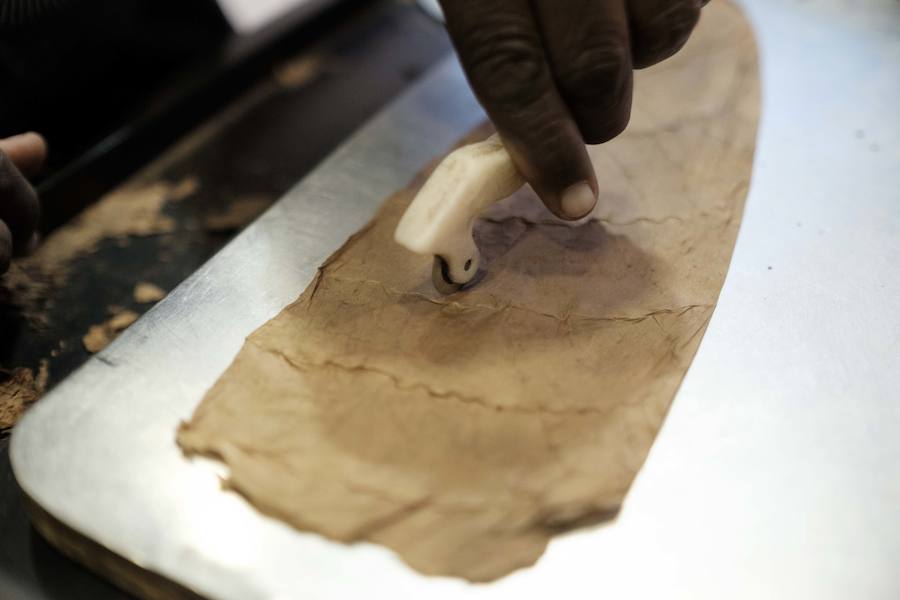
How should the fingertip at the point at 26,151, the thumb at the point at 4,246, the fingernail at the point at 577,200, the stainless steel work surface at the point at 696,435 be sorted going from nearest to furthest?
the stainless steel work surface at the point at 696,435, the fingernail at the point at 577,200, the thumb at the point at 4,246, the fingertip at the point at 26,151

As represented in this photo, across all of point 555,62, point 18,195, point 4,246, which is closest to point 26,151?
point 18,195

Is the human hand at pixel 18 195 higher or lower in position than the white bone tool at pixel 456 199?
higher

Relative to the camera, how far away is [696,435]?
80cm

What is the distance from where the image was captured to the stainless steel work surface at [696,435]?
27.9 inches

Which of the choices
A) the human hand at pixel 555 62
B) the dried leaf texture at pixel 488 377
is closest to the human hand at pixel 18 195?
A: the dried leaf texture at pixel 488 377

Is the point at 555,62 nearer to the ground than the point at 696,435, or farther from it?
farther from it

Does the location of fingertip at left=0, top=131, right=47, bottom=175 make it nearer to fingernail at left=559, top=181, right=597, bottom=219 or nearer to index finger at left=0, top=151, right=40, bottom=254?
index finger at left=0, top=151, right=40, bottom=254

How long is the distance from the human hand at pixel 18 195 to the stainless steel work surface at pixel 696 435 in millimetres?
296

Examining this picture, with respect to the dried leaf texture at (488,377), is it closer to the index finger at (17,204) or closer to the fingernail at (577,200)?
the fingernail at (577,200)

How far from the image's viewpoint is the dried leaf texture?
28.7 inches

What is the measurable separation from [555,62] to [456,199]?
20 centimetres

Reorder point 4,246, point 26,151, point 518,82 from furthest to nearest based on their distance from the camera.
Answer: point 26,151
point 4,246
point 518,82

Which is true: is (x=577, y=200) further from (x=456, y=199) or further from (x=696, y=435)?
(x=696, y=435)

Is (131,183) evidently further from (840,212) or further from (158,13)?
(840,212)
